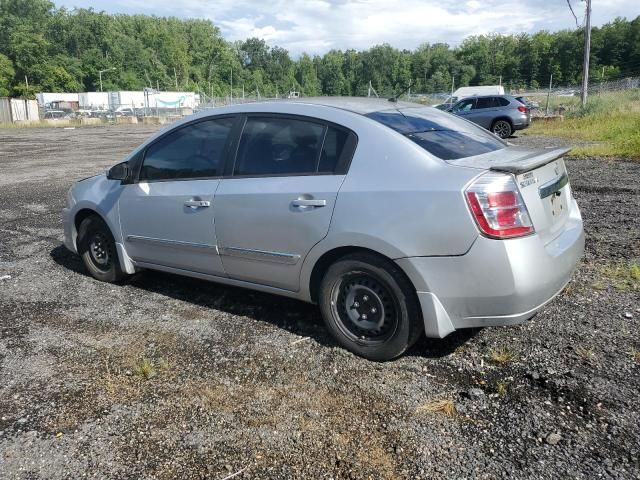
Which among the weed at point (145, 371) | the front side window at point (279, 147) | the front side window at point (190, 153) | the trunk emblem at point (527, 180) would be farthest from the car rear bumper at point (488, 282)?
the front side window at point (190, 153)

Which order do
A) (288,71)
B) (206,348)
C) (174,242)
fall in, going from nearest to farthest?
(206,348) < (174,242) < (288,71)

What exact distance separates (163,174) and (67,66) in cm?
11300

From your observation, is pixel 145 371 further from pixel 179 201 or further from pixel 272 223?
pixel 179 201

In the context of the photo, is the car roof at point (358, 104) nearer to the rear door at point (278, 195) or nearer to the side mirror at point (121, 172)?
the rear door at point (278, 195)

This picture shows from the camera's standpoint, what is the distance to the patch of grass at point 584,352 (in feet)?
10.9

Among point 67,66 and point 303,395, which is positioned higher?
point 67,66

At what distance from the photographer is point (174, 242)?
4371 mm

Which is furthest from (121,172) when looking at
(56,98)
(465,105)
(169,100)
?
(56,98)

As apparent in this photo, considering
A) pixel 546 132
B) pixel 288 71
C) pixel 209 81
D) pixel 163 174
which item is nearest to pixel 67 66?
pixel 209 81

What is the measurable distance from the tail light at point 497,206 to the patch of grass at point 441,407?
0.95m

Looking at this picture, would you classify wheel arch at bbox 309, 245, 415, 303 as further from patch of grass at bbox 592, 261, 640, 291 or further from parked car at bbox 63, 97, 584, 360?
patch of grass at bbox 592, 261, 640, 291

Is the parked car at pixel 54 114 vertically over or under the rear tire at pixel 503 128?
over

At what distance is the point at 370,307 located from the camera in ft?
11.2

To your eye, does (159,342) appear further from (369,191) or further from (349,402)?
(369,191)
